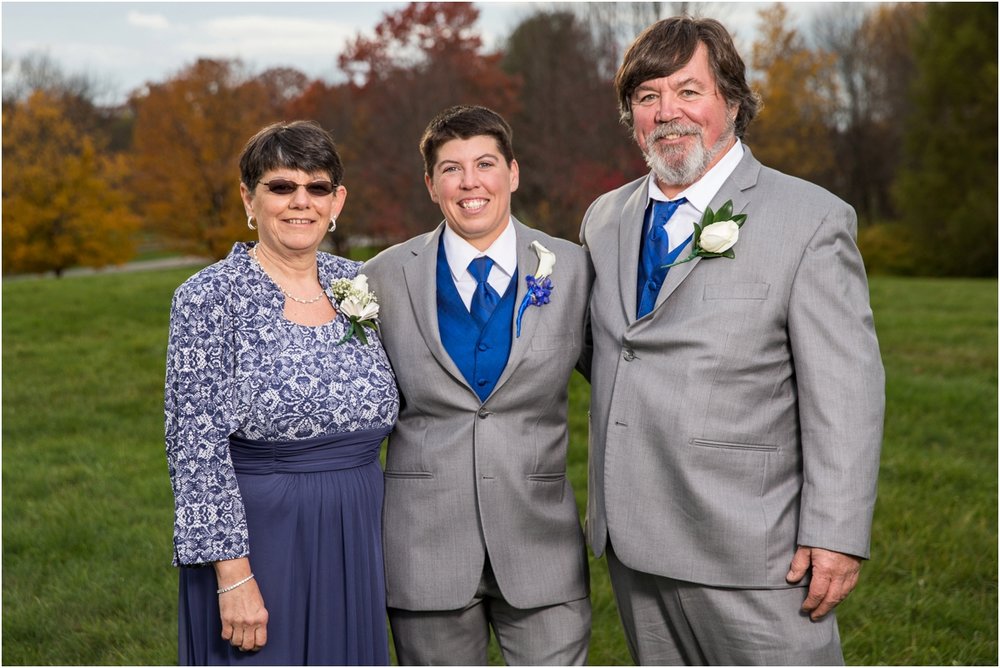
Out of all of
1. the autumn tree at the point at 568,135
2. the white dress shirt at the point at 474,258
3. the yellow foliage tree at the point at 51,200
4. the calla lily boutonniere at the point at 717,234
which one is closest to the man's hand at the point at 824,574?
the calla lily boutonniere at the point at 717,234

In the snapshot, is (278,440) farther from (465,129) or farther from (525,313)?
(465,129)

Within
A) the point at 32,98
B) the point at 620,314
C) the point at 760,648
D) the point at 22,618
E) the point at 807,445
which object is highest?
the point at 32,98

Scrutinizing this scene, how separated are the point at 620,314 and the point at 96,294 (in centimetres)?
1473

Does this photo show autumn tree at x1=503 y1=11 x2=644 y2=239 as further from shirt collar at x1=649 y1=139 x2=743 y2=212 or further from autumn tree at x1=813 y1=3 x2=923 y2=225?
autumn tree at x1=813 y1=3 x2=923 y2=225

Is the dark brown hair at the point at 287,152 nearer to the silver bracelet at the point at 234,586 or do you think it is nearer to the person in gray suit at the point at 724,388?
the person in gray suit at the point at 724,388

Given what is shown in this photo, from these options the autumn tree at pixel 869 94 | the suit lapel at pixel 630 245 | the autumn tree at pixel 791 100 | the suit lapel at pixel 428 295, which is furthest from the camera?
the autumn tree at pixel 869 94

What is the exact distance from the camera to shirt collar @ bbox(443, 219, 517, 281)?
3373 mm

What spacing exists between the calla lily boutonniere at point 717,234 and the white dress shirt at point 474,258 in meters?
0.58

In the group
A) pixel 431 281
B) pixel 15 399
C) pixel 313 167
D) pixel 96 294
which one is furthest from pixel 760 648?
pixel 96 294

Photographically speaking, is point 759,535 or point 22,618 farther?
point 22,618

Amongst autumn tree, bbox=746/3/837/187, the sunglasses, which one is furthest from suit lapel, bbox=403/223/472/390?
autumn tree, bbox=746/3/837/187

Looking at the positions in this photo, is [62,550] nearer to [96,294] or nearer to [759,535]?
[759,535]

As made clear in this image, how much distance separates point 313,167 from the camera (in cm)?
334

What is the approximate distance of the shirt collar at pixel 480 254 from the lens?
3373 mm
